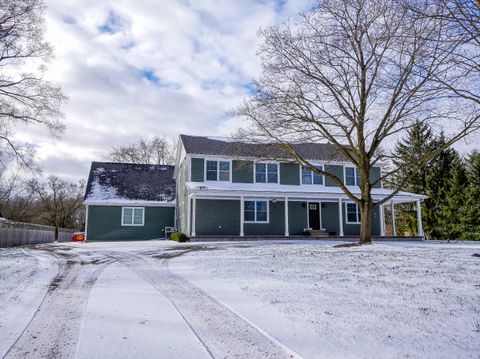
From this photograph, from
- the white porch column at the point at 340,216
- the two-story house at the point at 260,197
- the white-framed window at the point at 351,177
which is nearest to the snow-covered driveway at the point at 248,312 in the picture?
the two-story house at the point at 260,197

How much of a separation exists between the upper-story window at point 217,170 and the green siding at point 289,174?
348 centimetres

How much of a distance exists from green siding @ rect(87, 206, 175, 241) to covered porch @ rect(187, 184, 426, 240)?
4052mm

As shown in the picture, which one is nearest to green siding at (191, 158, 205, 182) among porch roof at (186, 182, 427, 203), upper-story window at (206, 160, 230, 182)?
upper-story window at (206, 160, 230, 182)

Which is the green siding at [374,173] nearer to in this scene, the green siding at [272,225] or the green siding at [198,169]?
the green siding at [272,225]

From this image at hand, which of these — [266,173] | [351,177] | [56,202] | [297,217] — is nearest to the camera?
[297,217]

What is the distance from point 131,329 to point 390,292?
3.89 m

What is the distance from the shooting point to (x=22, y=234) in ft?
77.9

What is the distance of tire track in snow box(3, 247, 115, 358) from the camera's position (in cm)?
388

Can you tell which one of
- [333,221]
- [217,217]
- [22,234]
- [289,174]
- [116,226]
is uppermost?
[289,174]

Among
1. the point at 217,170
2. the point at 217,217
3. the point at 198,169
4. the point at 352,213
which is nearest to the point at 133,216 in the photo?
the point at 198,169

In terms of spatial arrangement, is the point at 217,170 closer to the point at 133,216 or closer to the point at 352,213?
the point at 133,216

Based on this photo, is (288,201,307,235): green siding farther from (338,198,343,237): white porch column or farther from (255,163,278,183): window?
(338,198,343,237): white porch column

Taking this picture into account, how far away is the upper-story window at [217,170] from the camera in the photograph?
23.4m

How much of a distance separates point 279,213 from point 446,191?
64.4ft
